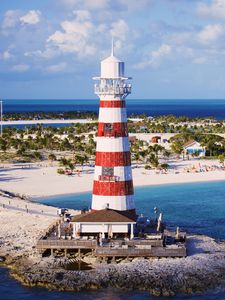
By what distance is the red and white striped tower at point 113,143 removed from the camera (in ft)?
103

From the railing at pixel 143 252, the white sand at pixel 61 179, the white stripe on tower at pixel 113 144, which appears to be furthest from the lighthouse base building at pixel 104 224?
the white sand at pixel 61 179

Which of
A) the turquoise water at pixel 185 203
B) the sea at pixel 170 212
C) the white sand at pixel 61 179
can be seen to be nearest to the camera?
the sea at pixel 170 212

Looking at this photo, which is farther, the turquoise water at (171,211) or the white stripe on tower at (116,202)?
the white stripe on tower at (116,202)

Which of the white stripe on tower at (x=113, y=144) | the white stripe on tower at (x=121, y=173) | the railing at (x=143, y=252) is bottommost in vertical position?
the railing at (x=143, y=252)

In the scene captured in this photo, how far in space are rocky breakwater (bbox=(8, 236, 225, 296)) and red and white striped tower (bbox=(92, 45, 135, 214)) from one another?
3368mm

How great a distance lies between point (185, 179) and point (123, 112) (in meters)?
32.2

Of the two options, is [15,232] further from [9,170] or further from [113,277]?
[9,170]

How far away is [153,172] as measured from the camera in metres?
65.9

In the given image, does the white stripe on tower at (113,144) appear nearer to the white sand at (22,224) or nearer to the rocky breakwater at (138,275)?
the rocky breakwater at (138,275)

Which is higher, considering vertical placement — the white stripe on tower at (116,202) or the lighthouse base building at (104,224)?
the white stripe on tower at (116,202)

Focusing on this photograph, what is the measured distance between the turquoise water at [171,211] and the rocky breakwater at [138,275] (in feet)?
1.72

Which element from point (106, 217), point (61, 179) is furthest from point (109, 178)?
point (61, 179)

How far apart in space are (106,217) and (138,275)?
3.92 metres

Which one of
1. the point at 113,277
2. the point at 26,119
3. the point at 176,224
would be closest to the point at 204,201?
the point at 176,224
